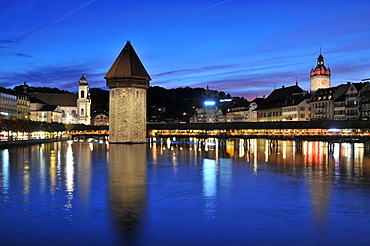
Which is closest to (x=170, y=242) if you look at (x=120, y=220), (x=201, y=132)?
(x=120, y=220)

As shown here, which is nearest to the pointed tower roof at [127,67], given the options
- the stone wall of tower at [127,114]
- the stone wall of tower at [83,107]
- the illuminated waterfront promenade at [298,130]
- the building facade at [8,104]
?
the stone wall of tower at [127,114]

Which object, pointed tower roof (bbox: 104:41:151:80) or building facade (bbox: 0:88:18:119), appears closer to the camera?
pointed tower roof (bbox: 104:41:151:80)

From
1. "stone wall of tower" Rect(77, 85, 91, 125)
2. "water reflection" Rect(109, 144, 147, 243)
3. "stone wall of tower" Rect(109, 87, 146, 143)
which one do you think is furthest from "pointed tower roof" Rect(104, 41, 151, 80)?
"stone wall of tower" Rect(77, 85, 91, 125)

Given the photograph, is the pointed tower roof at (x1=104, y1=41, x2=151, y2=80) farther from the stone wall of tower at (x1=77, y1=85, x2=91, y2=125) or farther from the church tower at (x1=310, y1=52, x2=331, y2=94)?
the stone wall of tower at (x1=77, y1=85, x2=91, y2=125)

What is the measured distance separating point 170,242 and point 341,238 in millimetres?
3351

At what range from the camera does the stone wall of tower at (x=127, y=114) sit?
204ft

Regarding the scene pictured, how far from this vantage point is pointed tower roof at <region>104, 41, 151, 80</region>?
61625mm

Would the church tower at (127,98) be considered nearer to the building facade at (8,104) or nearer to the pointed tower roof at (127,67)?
the pointed tower roof at (127,67)

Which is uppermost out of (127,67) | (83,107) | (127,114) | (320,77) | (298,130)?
(320,77)

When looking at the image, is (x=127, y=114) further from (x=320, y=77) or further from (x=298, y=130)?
(x=320, y=77)

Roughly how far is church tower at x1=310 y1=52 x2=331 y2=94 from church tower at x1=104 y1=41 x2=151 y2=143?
56.0 meters

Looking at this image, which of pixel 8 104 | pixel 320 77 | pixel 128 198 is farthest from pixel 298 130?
pixel 128 198

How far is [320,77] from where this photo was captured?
107m

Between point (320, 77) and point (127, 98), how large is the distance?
58966mm
